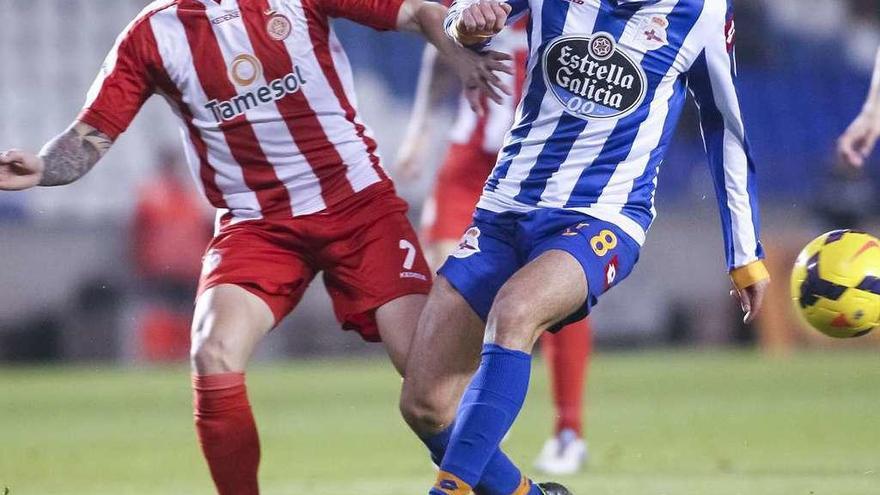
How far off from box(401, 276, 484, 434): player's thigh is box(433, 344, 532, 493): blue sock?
373 mm

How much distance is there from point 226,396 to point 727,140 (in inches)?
71.3

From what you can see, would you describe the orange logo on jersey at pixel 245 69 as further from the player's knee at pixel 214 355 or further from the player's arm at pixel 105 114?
the player's knee at pixel 214 355

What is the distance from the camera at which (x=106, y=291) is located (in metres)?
15.1

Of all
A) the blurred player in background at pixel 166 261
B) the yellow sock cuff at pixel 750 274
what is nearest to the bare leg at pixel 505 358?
the yellow sock cuff at pixel 750 274

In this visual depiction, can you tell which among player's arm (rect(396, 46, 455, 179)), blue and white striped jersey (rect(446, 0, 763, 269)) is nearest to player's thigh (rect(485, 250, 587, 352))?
blue and white striped jersey (rect(446, 0, 763, 269))

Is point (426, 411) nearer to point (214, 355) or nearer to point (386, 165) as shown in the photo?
point (214, 355)

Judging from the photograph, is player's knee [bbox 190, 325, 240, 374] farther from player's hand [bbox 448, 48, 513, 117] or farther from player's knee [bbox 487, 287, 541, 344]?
player's hand [bbox 448, 48, 513, 117]

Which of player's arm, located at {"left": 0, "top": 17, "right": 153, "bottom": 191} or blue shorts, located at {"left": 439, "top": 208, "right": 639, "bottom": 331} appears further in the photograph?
player's arm, located at {"left": 0, "top": 17, "right": 153, "bottom": 191}

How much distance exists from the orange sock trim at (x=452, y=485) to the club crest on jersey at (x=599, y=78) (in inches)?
48.9

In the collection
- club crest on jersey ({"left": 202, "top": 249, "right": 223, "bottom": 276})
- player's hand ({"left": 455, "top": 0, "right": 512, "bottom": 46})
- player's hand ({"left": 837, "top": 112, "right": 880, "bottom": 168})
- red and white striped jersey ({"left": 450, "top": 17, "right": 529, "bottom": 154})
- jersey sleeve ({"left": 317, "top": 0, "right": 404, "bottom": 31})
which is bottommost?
red and white striped jersey ({"left": 450, "top": 17, "right": 529, "bottom": 154})

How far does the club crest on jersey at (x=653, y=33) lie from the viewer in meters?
4.87

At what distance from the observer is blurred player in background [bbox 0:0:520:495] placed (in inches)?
206

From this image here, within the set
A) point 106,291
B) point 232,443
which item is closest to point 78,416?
point 106,291

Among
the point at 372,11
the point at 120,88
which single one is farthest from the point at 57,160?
the point at 372,11
